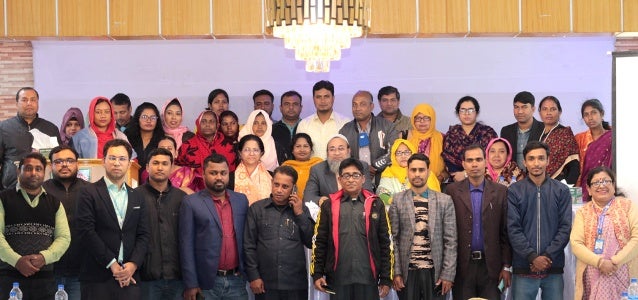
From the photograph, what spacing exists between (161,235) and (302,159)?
6.20 ft

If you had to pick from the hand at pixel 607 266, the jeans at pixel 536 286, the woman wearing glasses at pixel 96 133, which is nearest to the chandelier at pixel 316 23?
the jeans at pixel 536 286

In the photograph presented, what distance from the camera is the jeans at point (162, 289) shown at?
7.22 meters

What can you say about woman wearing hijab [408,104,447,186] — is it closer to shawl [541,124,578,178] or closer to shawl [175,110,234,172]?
shawl [541,124,578,178]

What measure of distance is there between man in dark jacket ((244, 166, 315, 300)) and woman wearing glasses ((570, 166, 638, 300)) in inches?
75.5

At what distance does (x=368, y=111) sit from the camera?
30.7 ft

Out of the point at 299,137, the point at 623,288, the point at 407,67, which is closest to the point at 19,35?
the point at 299,137

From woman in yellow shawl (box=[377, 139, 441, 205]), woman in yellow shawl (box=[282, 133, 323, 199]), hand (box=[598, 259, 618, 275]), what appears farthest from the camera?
woman in yellow shawl (box=[282, 133, 323, 199])

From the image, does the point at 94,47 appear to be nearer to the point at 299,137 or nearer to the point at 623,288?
the point at 299,137

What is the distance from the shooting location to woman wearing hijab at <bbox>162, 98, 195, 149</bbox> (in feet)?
30.2

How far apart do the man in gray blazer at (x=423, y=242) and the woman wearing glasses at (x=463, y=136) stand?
142 centimetres

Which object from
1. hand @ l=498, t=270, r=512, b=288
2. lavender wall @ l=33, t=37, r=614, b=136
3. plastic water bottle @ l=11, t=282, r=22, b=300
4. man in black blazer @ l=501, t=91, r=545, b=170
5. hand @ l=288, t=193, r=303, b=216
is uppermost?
lavender wall @ l=33, t=37, r=614, b=136

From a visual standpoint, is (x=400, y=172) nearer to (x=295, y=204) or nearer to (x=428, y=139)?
(x=428, y=139)

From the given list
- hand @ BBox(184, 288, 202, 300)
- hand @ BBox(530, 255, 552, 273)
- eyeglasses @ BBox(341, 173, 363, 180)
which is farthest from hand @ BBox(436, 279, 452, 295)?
hand @ BBox(184, 288, 202, 300)

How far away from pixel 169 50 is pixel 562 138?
14.2 feet
